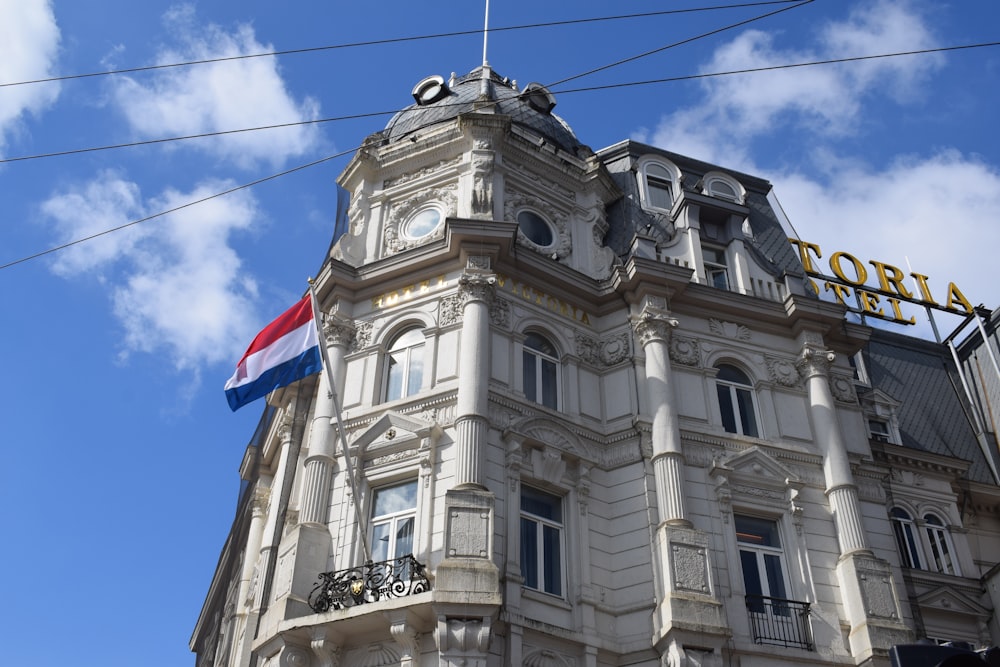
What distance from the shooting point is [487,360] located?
24.6m

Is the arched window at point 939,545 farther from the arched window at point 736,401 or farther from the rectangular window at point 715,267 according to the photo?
the rectangular window at point 715,267

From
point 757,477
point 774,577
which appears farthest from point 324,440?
point 774,577

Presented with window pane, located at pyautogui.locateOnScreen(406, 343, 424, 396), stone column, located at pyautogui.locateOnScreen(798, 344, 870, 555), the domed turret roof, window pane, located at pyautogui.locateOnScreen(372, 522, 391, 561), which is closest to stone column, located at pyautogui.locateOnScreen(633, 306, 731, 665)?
stone column, located at pyautogui.locateOnScreen(798, 344, 870, 555)

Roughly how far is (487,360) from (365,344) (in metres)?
3.87

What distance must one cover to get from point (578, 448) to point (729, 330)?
667 cm

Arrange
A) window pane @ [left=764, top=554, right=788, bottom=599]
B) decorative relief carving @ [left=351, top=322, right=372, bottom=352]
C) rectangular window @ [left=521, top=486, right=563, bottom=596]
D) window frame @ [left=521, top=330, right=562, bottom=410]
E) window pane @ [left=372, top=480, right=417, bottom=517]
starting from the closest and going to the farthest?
1. rectangular window @ [left=521, top=486, right=563, bottom=596]
2. window pane @ [left=372, top=480, right=417, bottom=517]
3. window pane @ [left=764, top=554, right=788, bottom=599]
4. window frame @ [left=521, top=330, right=562, bottom=410]
5. decorative relief carving @ [left=351, top=322, right=372, bottom=352]

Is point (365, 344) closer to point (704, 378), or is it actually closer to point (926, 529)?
point (704, 378)

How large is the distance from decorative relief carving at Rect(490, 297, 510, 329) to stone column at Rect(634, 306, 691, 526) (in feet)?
11.9

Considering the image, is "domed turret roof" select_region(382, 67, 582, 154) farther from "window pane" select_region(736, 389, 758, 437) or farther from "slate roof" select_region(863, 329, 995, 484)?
"slate roof" select_region(863, 329, 995, 484)

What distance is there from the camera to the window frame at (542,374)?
84.8 feet

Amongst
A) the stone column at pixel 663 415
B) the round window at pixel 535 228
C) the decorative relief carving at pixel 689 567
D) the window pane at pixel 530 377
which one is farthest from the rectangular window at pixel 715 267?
the decorative relief carving at pixel 689 567

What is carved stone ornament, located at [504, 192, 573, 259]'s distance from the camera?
29219 millimetres

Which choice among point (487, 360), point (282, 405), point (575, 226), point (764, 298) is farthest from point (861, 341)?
point (282, 405)

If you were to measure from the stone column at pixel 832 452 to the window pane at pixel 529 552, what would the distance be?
758 cm
